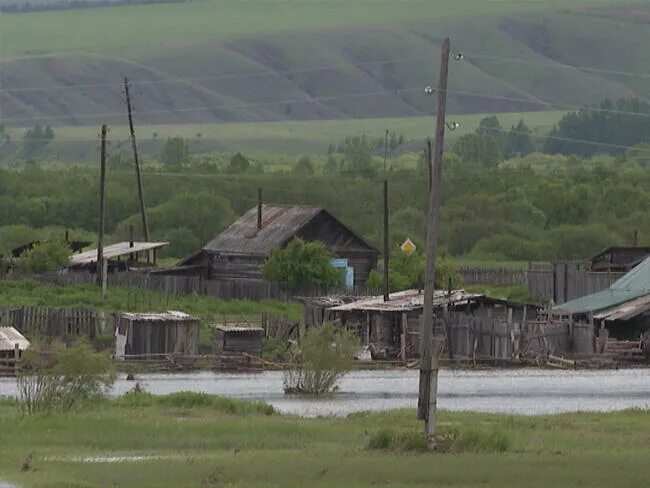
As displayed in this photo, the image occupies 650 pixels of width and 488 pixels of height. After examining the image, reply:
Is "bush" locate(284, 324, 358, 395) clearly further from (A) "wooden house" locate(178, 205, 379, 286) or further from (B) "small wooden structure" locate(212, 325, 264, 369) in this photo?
(A) "wooden house" locate(178, 205, 379, 286)

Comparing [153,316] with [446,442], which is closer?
[446,442]

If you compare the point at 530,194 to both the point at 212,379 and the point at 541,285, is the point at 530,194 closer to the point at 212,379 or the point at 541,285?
the point at 541,285

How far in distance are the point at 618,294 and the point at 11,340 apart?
65.1 ft

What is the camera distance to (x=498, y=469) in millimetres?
29094

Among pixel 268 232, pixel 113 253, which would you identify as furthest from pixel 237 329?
pixel 113 253

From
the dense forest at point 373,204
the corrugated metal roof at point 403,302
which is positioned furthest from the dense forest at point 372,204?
the corrugated metal roof at point 403,302

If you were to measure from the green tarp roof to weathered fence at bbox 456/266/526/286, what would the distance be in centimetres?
1732

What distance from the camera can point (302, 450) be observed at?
107 feet

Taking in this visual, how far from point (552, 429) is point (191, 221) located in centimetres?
7514

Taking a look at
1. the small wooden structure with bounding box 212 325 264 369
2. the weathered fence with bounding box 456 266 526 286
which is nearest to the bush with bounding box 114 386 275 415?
the small wooden structure with bounding box 212 325 264 369

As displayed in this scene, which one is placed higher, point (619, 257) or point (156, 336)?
point (619, 257)

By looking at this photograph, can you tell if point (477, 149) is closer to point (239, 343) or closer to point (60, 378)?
point (239, 343)

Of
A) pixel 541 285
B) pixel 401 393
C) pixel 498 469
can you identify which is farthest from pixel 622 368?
pixel 498 469

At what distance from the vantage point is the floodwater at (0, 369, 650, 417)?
4569 centimetres
